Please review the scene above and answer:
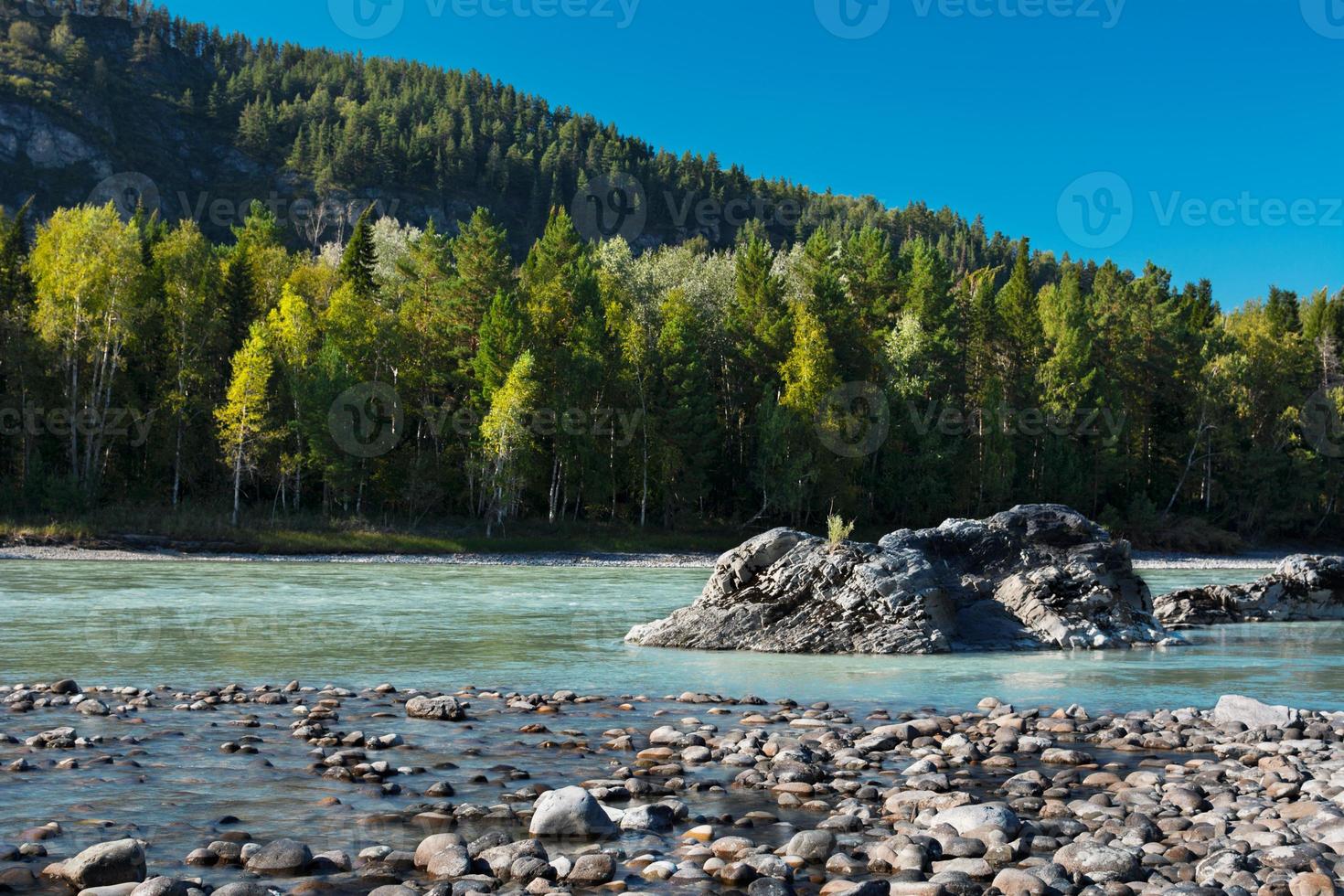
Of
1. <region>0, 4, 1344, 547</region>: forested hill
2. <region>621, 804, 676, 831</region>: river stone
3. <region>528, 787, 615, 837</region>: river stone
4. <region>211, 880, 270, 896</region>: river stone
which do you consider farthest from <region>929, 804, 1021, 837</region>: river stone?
<region>0, 4, 1344, 547</region>: forested hill

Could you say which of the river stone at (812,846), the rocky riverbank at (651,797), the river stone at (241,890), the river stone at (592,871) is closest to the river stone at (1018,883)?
the rocky riverbank at (651,797)

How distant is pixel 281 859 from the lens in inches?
284

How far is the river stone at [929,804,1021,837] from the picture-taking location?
26.0ft

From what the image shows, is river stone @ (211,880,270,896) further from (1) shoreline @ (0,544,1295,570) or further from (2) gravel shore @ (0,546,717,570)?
(2) gravel shore @ (0,546,717,570)

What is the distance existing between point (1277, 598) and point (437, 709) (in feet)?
81.0

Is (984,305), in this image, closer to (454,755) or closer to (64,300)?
(64,300)

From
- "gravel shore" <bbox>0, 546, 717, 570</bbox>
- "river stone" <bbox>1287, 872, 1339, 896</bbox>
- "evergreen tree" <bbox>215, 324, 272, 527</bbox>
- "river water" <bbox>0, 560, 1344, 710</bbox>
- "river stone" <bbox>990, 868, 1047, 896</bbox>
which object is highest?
"evergreen tree" <bbox>215, 324, 272, 527</bbox>

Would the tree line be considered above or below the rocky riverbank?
above

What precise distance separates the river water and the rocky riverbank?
202 centimetres

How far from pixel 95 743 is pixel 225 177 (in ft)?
664

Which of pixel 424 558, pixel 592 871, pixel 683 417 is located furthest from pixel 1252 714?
pixel 683 417

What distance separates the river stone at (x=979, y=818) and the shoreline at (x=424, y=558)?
43.5m

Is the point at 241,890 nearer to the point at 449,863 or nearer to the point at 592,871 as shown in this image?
the point at 449,863

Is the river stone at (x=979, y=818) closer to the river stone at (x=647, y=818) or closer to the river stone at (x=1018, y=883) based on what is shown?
the river stone at (x=1018, y=883)
